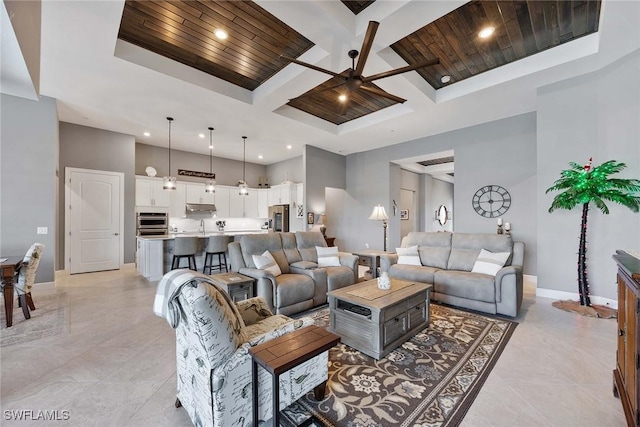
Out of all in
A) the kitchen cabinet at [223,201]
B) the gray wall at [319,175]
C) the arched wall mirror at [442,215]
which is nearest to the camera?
the gray wall at [319,175]

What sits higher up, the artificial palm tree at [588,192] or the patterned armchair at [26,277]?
the artificial palm tree at [588,192]

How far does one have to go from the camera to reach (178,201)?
7.39m

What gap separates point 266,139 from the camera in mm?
6566

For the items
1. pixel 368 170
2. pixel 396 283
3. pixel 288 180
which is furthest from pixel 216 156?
pixel 396 283

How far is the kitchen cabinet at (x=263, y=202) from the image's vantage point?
8834 millimetres

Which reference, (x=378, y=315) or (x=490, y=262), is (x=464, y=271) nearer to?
(x=490, y=262)

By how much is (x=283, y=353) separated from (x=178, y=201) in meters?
7.20

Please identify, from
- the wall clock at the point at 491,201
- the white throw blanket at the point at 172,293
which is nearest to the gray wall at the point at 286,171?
the wall clock at the point at 491,201

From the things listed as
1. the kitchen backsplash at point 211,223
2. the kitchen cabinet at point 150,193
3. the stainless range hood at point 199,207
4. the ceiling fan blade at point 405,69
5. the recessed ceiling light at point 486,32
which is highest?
the recessed ceiling light at point 486,32

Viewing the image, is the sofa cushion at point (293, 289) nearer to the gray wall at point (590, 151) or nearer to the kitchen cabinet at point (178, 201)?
the gray wall at point (590, 151)

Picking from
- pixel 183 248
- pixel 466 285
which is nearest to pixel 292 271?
pixel 466 285

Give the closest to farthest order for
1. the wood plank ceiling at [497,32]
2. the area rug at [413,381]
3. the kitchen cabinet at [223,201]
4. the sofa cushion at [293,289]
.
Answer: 1. the area rug at [413,381]
2. the wood plank ceiling at [497,32]
3. the sofa cushion at [293,289]
4. the kitchen cabinet at [223,201]

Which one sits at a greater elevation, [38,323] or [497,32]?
[497,32]

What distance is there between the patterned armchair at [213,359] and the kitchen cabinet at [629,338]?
5.87 ft
